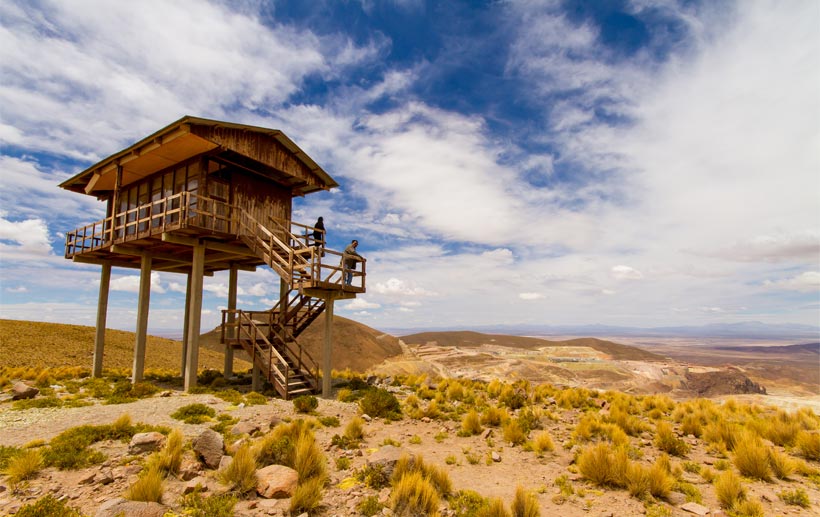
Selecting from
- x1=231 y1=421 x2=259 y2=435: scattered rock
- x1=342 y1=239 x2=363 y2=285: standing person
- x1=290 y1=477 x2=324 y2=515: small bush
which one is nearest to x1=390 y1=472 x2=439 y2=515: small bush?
x1=290 y1=477 x2=324 y2=515: small bush

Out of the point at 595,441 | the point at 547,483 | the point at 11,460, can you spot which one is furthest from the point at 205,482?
the point at 595,441

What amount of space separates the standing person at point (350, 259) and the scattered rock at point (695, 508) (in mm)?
12697

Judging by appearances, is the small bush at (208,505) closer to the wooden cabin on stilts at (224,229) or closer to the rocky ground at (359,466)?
the rocky ground at (359,466)

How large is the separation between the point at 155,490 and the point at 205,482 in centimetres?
112

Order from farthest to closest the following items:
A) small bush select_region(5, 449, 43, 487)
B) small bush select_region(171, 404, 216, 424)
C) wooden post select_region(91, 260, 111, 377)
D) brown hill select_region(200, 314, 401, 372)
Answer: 1. brown hill select_region(200, 314, 401, 372)
2. wooden post select_region(91, 260, 111, 377)
3. small bush select_region(171, 404, 216, 424)
4. small bush select_region(5, 449, 43, 487)

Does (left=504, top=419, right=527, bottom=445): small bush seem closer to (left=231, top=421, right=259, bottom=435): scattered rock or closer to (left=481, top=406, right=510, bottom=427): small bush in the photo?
(left=481, top=406, right=510, bottom=427): small bush

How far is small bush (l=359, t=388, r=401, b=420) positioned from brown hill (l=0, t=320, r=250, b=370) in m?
27.7

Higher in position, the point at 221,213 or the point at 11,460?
the point at 221,213

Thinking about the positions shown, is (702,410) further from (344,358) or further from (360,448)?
(344,358)

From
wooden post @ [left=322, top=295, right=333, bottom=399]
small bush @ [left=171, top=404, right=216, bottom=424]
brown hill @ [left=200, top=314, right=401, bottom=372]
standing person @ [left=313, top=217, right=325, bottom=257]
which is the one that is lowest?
brown hill @ [left=200, top=314, right=401, bottom=372]

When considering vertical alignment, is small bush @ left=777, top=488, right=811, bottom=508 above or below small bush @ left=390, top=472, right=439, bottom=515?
below

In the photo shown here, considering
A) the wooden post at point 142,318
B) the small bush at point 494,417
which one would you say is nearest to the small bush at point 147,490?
the small bush at point 494,417

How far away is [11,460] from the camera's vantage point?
801 cm

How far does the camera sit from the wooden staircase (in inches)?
637
